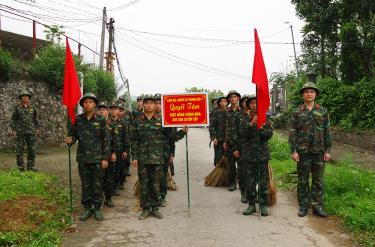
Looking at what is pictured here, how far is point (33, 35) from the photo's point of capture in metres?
15.9

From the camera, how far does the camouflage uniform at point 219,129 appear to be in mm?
9047

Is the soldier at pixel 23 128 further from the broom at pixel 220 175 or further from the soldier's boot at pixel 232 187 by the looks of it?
the soldier's boot at pixel 232 187

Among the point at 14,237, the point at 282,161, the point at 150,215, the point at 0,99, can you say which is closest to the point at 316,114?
the point at 150,215

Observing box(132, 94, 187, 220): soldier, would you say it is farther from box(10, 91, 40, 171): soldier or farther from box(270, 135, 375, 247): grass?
box(10, 91, 40, 171): soldier

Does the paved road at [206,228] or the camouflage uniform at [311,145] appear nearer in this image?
the paved road at [206,228]

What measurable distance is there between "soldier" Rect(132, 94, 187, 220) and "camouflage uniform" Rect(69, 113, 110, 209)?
50 cm

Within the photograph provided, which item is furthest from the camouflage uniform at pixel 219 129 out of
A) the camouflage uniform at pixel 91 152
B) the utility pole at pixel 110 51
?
the utility pole at pixel 110 51

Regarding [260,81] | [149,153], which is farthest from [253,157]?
[149,153]

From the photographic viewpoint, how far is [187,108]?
6645 mm

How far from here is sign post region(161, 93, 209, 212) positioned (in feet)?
21.6

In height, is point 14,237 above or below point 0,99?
below

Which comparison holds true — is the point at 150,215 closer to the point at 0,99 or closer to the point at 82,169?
the point at 82,169

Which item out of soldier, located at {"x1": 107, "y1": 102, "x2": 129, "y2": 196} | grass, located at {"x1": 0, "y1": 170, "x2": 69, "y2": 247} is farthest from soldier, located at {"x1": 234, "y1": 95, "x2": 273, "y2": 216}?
grass, located at {"x1": 0, "y1": 170, "x2": 69, "y2": 247}

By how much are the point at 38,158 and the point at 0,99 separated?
2422 millimetres
